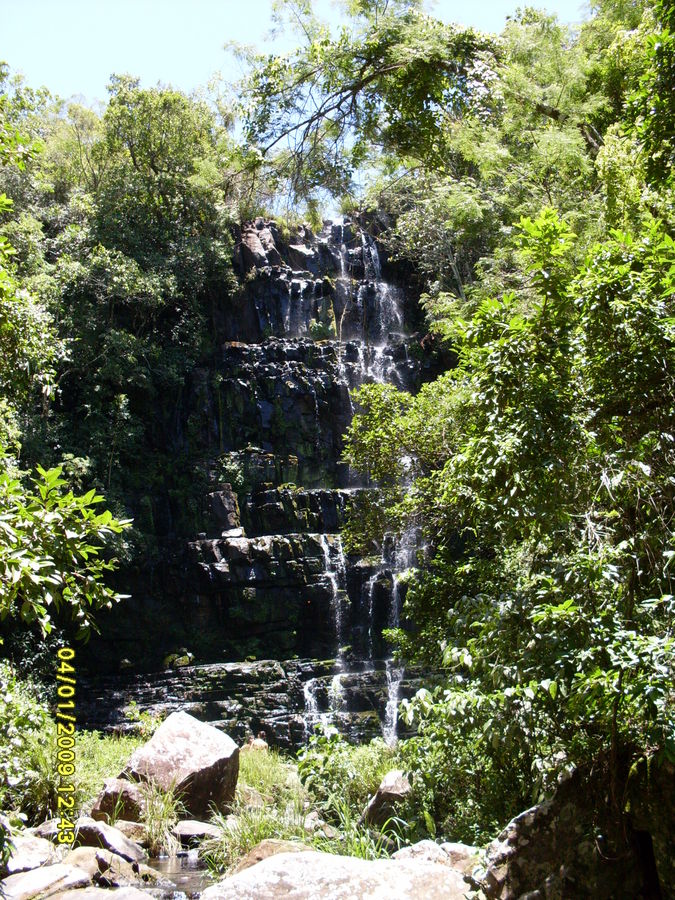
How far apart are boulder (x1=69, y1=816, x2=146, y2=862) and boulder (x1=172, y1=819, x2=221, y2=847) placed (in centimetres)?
66

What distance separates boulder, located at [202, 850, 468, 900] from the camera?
3197 millimetres

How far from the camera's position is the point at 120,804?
7242 mm

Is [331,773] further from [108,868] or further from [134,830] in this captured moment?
[134,830]

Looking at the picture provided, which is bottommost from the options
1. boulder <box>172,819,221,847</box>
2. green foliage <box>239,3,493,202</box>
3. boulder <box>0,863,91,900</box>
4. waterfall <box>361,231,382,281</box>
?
boulder <box>172,819,221,847</box>

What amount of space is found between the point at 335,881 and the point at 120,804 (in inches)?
193

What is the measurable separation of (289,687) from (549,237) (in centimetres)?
1330

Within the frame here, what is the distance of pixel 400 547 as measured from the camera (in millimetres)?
16703

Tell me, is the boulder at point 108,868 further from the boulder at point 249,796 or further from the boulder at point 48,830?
the boulder at point 249,796

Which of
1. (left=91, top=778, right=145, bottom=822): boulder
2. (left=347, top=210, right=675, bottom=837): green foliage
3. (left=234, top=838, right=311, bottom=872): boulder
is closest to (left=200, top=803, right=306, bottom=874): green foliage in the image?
(left=234, top=838, right=311, bottom=872): boulder

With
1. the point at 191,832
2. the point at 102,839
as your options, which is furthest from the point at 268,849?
the point at 191,832

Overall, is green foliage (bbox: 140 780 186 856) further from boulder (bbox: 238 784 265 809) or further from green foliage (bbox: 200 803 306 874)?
boulder (bbox: 238 784 265 809)

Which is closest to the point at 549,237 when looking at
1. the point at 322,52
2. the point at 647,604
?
the point at 647,604

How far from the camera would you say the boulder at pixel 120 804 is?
7234 mm

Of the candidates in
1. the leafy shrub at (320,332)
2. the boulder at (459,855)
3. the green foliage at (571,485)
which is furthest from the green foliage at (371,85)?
the leafy shrub at (320,332)
